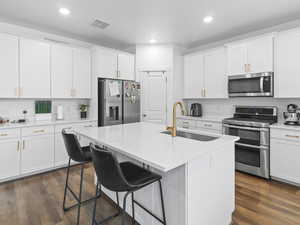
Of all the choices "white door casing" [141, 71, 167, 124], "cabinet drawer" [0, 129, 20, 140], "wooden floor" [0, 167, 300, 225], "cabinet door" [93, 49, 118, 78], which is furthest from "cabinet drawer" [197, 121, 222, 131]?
"cabinet drawer" [0, 129, 20, 140]

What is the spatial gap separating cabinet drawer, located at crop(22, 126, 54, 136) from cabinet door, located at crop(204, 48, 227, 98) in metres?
3.35

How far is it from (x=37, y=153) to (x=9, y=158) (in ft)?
1.28

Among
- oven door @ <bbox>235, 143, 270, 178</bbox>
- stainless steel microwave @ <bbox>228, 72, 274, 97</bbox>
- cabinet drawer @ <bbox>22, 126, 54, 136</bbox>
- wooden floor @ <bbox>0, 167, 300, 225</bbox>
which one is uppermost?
stainless steel microwave @ <bbox>228, 72, 274, 97</bbox>

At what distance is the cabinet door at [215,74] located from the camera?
152 inches

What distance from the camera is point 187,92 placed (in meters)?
4.56

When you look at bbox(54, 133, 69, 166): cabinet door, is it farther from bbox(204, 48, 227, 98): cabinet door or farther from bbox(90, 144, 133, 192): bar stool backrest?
bbox(204, 48, 227, 98): cabinet door

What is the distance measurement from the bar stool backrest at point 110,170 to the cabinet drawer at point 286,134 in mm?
2604

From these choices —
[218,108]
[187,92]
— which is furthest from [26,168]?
[218,108]

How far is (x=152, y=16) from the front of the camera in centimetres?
303

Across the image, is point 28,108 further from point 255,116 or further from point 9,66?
point 255,116

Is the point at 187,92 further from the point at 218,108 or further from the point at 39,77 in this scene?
the point at 39,77

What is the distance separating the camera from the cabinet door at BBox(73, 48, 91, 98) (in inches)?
149

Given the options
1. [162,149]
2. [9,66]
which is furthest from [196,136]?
[9,66]

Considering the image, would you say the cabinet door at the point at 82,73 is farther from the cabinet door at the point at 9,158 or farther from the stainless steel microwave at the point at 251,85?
the stainless steel microwave at the point at 251,85
